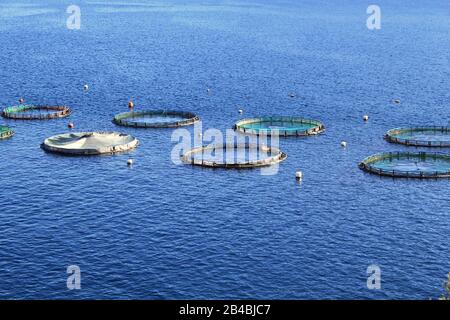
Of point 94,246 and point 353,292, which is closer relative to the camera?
point 353,292

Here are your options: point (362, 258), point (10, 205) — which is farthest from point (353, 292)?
point (10, 205)

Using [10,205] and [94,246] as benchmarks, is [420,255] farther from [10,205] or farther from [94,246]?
[10,205]

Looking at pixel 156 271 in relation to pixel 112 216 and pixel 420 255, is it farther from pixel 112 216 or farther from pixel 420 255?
pixel 420 255

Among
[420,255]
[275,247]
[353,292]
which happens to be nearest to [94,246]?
[275,247]
